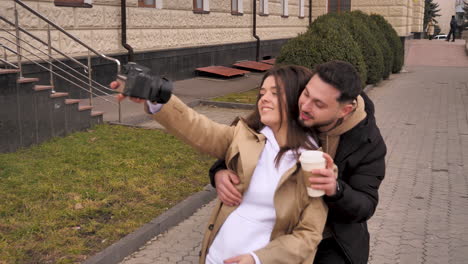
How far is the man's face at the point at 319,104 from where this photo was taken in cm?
230

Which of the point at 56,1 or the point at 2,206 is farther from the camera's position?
the point at 56,1

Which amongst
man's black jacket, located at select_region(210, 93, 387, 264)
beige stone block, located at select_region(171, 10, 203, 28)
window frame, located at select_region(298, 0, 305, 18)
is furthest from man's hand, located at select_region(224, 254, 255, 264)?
window frame, located at select_region(298, 0, 305, 18)

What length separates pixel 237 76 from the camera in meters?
18.6

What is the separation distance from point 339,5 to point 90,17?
20142mm

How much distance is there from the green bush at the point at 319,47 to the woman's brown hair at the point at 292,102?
9727 mm

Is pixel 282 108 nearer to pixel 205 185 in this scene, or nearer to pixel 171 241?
pixel 171 241

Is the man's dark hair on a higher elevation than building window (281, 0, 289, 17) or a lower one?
lower

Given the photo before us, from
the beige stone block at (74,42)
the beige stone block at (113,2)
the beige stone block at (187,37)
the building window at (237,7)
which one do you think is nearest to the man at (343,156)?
the beige stone block at (74,42)

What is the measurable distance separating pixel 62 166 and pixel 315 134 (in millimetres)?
4847

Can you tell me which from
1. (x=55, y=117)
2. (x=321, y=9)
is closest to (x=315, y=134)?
(x=55, y=117)

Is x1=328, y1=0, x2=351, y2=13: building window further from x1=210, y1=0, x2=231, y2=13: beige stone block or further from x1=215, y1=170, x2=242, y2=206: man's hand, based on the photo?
x1=215, y1=170, x2=242, y2=206: man's hand

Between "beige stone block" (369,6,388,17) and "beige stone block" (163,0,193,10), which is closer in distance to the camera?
"beige stone block" (163,0,193,10)

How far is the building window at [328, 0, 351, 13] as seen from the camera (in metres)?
29.9

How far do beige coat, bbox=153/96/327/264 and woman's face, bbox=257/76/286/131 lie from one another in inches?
3.0
